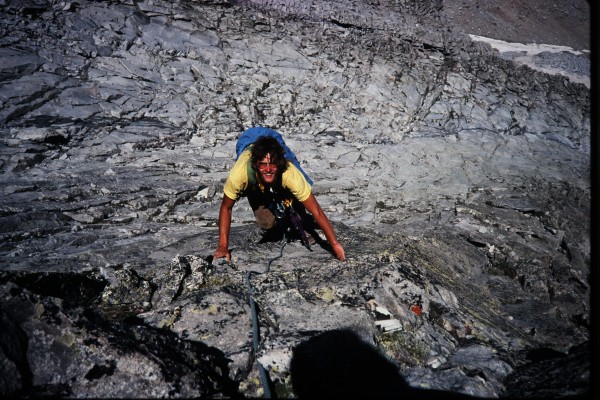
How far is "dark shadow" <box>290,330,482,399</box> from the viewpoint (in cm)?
263

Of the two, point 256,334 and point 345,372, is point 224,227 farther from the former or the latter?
point 345,372

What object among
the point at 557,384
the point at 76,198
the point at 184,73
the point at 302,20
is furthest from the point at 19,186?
the point at 302,20

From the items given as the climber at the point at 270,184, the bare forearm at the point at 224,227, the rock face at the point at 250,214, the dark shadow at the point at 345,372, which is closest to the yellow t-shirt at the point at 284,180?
the climber at the point at 270,184

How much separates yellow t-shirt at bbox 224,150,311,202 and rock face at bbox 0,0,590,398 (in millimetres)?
794

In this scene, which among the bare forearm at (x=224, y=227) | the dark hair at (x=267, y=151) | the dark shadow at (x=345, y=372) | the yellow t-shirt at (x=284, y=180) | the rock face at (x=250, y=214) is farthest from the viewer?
the bare forearm at (x=224, y=227)

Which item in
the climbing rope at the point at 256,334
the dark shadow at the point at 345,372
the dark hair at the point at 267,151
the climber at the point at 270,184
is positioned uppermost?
the dark hair at the point at 267,151

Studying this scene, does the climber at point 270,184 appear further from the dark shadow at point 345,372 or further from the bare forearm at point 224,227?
the dark shadow at point 345,372

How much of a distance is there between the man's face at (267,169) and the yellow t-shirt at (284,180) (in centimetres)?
16

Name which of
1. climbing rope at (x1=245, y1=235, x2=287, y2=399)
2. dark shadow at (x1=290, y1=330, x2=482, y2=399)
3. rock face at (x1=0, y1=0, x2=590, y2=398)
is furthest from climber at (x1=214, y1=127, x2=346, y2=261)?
Answer: dark shadow at (x1=290, y1=330, x2=482, y2=399)

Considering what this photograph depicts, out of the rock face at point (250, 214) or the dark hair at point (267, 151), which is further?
the dark hair at point (267, 151)

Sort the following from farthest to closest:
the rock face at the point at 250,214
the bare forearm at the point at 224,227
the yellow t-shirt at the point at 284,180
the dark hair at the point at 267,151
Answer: the bare forearm at the point at 224,227 < the yellow t-shirt at the point at 284,180 < the dark hair at the point at 267,151 < the rock face at the point at 250,214

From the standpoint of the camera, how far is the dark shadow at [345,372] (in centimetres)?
263

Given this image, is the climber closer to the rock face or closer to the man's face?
A: the man's face

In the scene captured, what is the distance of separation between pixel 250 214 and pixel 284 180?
2.67 metres
